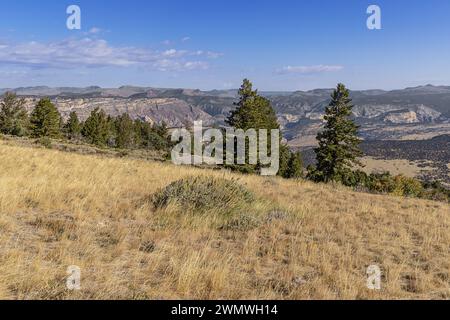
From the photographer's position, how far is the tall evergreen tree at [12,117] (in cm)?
7721

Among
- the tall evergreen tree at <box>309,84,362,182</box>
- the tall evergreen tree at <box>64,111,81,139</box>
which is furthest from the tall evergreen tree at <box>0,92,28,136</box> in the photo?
the tall evergreen tree at <box>309,84,362,182</box>

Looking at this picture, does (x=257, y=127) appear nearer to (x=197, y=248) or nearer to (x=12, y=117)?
(x=197, y=248)

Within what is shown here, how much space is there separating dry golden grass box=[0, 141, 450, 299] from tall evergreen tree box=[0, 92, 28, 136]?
72.6 m

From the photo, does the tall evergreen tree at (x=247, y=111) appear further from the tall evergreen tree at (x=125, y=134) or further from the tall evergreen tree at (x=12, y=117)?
the tall evergreen tree at (x=125, y=134)

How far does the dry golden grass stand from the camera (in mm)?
5637

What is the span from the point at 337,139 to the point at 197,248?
1599 inches

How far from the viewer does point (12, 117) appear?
82000 millimetres

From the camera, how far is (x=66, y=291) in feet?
16.9

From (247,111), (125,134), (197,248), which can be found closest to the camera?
(197,248)

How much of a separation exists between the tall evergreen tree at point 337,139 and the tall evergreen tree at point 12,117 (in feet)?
191

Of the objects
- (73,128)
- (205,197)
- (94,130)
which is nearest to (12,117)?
(73,128)

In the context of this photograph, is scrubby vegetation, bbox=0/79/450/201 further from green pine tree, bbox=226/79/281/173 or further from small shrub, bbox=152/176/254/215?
small shrub, bbox=152/176/254/215

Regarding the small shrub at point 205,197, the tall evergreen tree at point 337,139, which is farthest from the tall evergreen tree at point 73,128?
the small shrub at point 205,197
